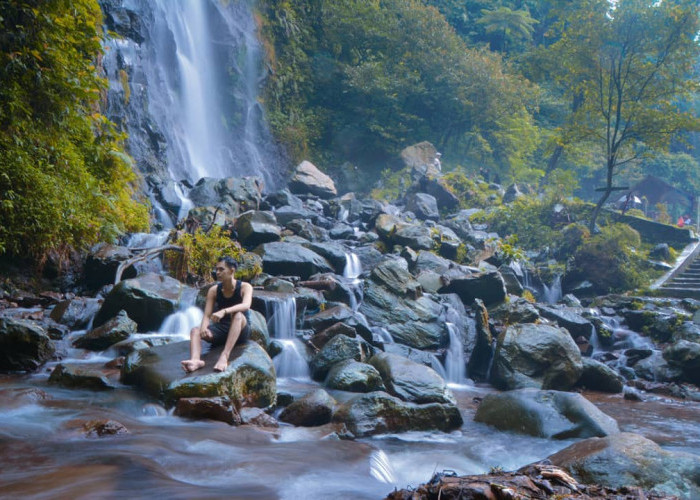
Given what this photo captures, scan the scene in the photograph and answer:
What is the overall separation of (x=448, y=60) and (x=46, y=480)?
97.4 feet

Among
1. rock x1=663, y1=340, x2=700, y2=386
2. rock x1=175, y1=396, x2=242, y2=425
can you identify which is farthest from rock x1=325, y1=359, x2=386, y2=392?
rock x1=663, y1=340, x2=700, y2=386

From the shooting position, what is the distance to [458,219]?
20.4 metres

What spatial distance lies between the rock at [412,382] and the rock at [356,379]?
7.4 inches

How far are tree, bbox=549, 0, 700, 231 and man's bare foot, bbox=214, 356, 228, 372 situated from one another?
55.0 feet

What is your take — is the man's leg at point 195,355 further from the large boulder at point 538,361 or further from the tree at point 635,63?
the tree at point 635,63

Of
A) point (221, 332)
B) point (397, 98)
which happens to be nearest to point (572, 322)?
point (221, 332)

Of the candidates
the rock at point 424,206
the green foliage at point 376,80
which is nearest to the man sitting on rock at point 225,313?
the rock at point 424,206

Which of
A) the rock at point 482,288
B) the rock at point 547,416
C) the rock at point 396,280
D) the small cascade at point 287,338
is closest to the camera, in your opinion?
the rock at point 547,416

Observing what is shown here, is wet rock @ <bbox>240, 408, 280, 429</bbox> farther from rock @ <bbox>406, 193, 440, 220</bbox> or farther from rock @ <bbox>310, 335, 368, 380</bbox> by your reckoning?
rock @ <bbox>406, 193, 440, 220</bbox>

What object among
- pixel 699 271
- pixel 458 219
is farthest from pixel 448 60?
pixel 699 271

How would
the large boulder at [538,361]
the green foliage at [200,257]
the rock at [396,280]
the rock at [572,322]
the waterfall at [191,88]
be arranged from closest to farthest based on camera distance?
the large boulder at [538,361], the green foliage at [200,257], the rock at [396,280], the rock at [572,322], the waterfall at [191,88]

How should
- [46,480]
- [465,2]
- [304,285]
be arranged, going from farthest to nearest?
[465,2] < [304,285] < [46,480]

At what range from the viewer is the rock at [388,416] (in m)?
5.88

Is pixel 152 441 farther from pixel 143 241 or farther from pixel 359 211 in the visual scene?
pixel 359 211
